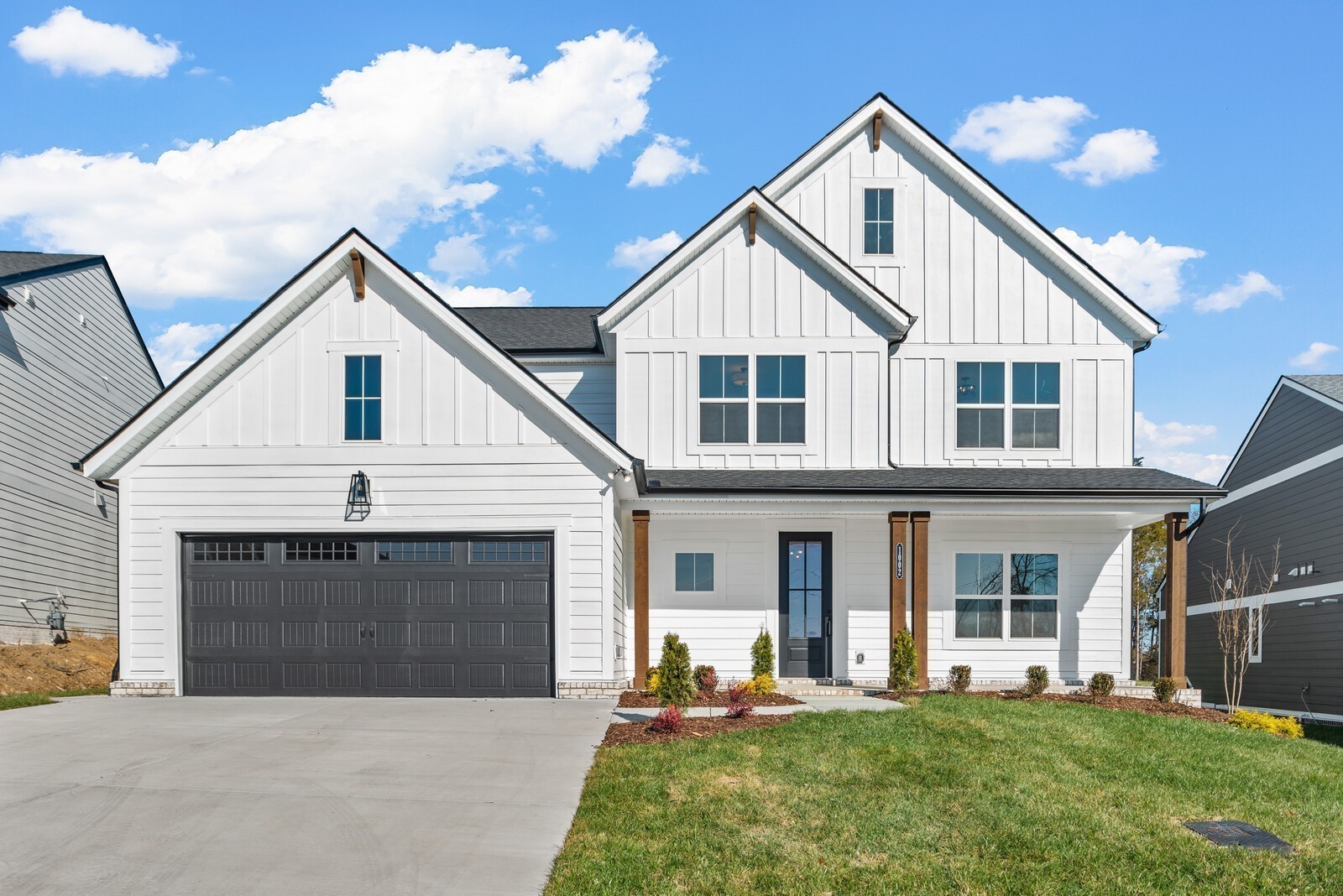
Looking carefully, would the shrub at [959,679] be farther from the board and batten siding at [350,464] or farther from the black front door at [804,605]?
the board and batten siding at [350,464]

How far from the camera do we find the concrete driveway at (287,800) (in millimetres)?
6945

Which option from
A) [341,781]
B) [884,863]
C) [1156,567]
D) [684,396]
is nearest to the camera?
[884,863]

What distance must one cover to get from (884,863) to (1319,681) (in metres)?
18.9

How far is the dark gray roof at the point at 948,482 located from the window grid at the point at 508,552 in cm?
190

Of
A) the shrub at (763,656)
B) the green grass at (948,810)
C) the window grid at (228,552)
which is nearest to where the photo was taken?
the green grass at (948,810)

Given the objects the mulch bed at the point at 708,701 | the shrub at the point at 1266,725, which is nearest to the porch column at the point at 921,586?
the mulch bed at the point at 708,701

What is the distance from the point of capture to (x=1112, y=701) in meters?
15.9

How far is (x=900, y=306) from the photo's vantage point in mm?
19062

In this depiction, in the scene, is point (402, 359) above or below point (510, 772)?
above

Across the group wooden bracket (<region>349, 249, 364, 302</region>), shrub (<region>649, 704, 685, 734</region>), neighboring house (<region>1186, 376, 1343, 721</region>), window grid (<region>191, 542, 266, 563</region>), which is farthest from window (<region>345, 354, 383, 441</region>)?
neighboring house (<region>1186, 376, 1343, 721</region>)

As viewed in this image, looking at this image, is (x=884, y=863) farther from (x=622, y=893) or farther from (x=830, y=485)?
(x=830, y=485)

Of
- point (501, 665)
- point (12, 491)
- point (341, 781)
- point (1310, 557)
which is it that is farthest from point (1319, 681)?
point (12, 491)

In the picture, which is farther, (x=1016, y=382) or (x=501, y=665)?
(x=1016, y=382)

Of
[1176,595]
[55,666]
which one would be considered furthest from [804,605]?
[55,666]
